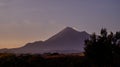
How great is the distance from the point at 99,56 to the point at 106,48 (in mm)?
1616

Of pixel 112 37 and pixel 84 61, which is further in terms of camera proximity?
pixel 84 61

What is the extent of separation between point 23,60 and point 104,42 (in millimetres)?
20180

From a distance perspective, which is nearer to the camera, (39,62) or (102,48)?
(102,48)

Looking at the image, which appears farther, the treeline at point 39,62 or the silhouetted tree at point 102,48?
the treeline at point 39,62

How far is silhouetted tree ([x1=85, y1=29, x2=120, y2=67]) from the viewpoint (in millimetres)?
55188

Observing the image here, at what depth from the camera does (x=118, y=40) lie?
57.2 meters

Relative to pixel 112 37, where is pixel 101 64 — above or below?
below

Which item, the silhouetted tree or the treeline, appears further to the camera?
the treeline

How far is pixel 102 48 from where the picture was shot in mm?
55188

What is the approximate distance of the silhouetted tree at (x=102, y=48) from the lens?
5519 centimetres

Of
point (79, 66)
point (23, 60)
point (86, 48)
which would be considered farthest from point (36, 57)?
point (86, 48)

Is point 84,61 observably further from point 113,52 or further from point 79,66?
point 113,52

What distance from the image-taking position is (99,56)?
181ft

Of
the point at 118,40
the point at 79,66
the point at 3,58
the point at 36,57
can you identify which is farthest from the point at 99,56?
the point at 3,58
